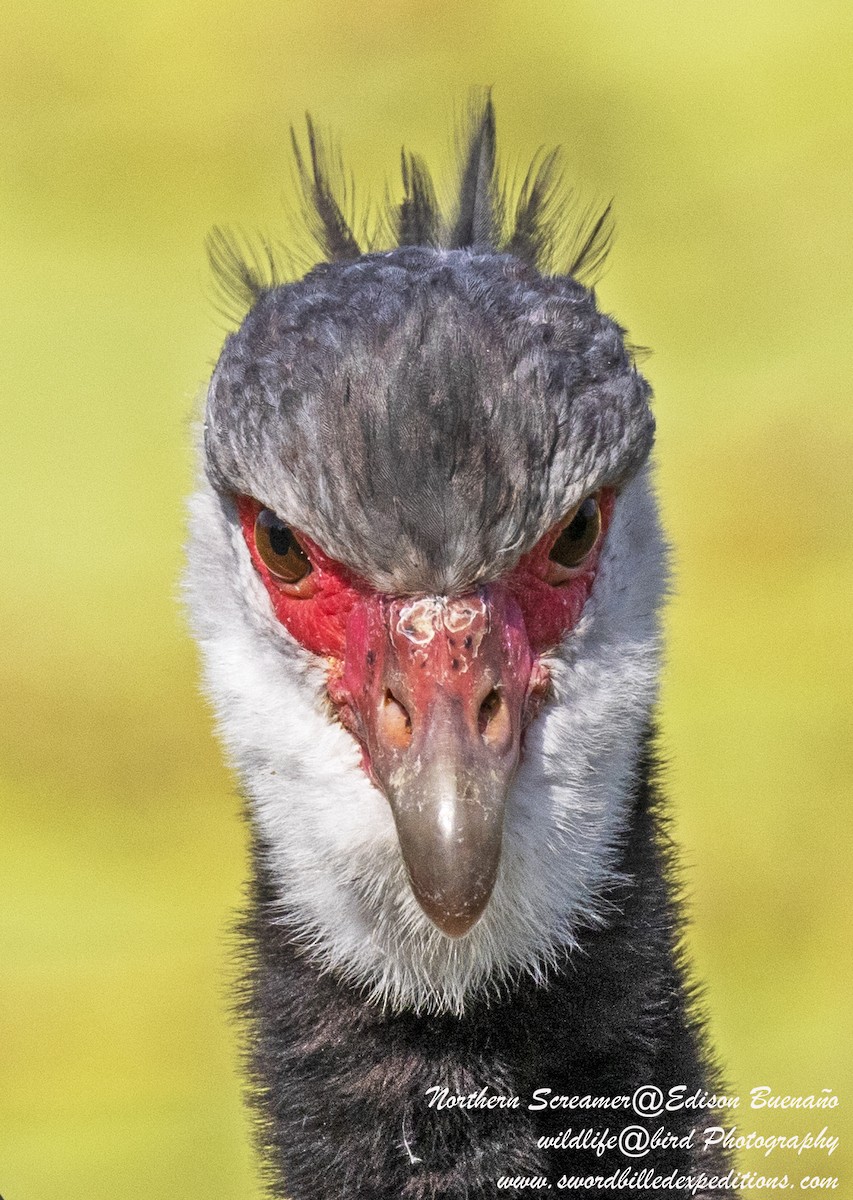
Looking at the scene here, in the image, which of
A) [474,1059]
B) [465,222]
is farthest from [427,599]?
[465,222]

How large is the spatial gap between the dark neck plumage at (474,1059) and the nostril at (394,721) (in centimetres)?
52

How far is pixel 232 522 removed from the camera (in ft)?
8.82

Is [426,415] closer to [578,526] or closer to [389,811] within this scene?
[578,526]

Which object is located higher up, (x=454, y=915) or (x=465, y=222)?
(x=465, y=222)

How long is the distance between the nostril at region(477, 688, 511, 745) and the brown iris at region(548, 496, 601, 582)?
11.3 inches

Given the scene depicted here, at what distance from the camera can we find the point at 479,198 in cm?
301

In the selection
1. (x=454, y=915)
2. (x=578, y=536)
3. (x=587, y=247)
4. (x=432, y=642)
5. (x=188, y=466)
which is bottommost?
(x=454, y=915)

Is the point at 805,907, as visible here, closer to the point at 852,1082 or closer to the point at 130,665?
the point at 852,1082

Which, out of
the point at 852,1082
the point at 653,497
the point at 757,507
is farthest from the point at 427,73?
the point at 653,497

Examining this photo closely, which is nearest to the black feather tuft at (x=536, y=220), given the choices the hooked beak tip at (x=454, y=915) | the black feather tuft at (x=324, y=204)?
the black feather tuft at (x=324, y=204)

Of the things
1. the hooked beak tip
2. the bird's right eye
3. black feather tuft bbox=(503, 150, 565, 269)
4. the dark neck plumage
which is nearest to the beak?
the hooked beak tip

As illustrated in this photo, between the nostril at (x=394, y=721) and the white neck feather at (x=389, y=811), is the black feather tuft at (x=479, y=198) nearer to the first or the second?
the white neck feather at (x=389, y=811)

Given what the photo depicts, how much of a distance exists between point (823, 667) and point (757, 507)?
3.35 ft

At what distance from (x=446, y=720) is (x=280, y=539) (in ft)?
1.56
